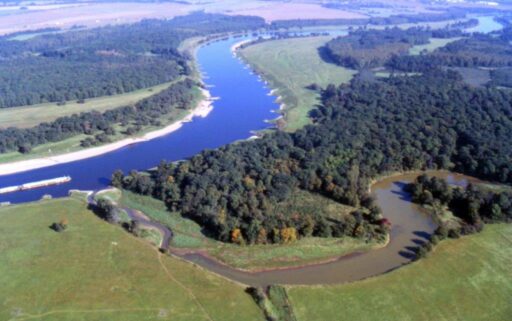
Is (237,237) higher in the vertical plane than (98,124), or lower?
lower

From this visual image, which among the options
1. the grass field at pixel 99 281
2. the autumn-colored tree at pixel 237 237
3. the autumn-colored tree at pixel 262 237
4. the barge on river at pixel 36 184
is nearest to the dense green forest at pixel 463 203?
the autumn-colored tree at pixel 262 237

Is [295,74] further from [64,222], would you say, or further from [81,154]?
[64,222]

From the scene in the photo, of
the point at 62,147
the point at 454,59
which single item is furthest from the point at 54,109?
the point at 454,59

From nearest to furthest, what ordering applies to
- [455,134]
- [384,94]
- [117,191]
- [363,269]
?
[363,269], [117,191], [455,134], [384,94]

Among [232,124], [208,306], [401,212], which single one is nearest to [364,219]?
[401,212]

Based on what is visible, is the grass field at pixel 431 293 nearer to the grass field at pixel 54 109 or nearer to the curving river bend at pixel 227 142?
the curving river bend at pixel 227 142

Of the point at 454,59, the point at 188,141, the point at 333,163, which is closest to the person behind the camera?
the point at 333,163

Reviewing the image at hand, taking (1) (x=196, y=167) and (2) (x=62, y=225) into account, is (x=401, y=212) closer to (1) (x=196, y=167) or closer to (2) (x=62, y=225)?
(1) (x=196, y=167)
